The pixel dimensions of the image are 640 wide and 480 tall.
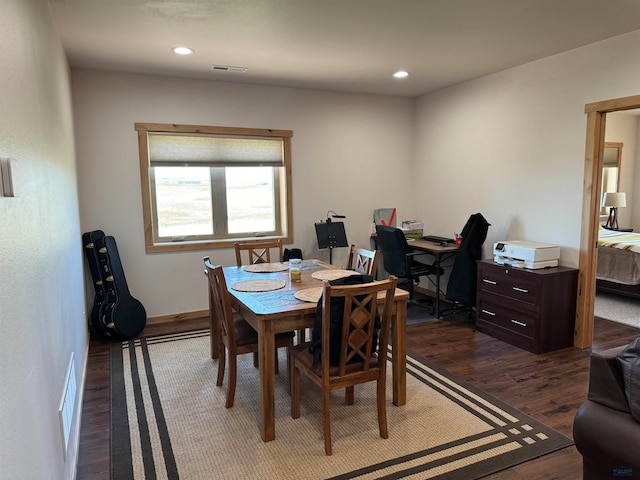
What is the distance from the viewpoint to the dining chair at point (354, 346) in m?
2.22

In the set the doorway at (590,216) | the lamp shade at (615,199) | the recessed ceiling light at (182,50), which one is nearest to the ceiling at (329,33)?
the recessed ceiling light at (182,50)

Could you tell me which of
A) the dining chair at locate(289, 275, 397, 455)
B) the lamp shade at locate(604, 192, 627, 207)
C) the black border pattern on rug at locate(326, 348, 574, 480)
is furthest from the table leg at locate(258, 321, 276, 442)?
the lamp shade at locate(604, 192, 627, 207)

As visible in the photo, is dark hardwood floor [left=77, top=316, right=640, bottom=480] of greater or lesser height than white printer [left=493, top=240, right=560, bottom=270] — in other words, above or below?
below

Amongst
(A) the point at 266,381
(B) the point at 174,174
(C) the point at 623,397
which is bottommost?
(A) the point at 266,381

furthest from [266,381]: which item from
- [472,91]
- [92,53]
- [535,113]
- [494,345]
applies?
[472,91]

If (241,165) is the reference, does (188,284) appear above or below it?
below

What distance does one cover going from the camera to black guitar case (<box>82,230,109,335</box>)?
4.04 meters

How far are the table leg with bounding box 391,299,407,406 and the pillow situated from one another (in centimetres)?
125

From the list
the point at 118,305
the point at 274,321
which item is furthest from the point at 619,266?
the point at 118,305

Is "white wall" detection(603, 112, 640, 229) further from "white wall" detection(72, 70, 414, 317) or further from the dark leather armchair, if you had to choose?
the dark leather armchair

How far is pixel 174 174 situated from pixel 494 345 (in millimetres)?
3542

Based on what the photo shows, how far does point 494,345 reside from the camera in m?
3.89

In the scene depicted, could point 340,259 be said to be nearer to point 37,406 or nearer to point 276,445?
point 276,445

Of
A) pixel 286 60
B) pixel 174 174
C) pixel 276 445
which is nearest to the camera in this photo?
pixel 276 445
